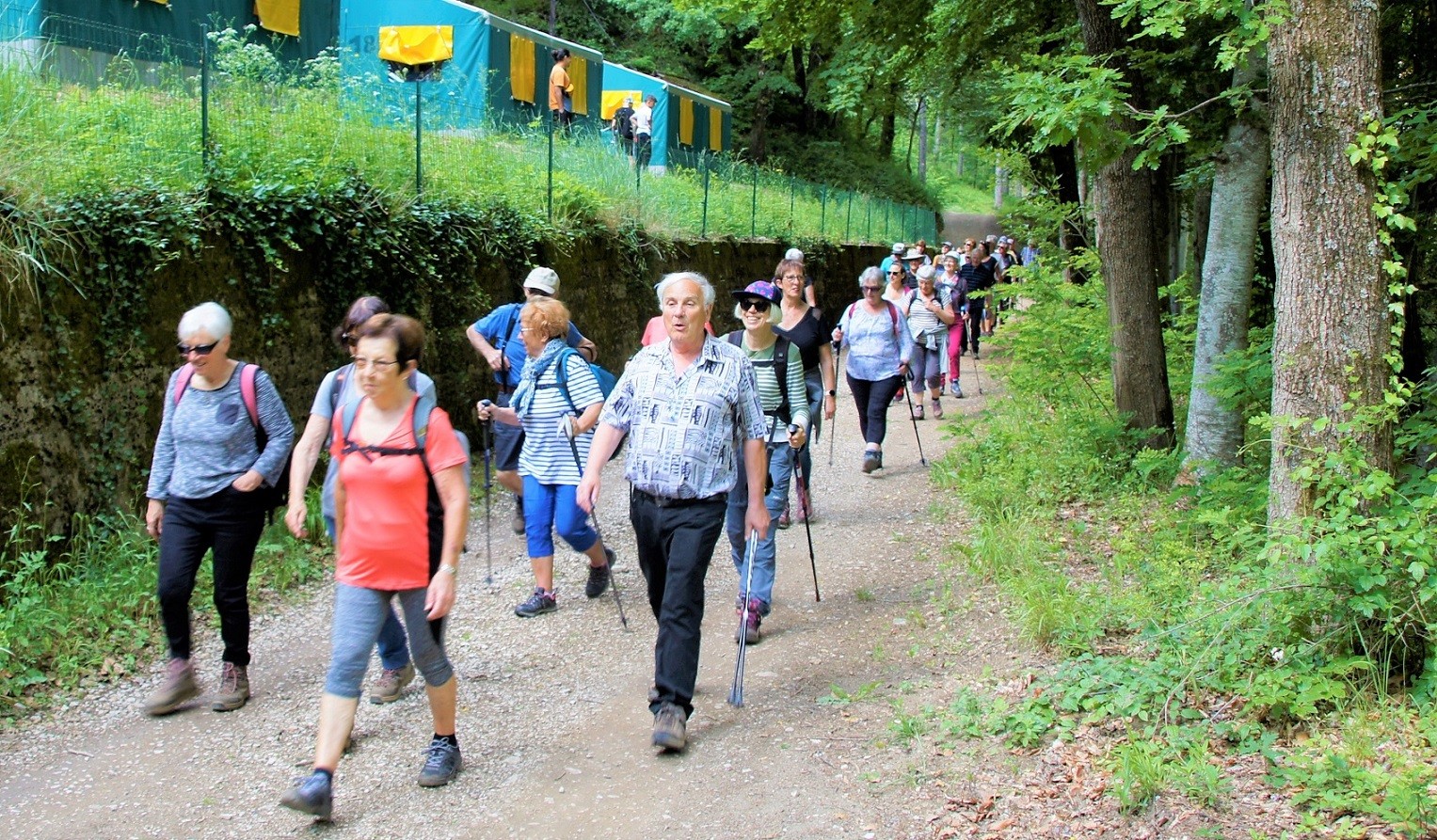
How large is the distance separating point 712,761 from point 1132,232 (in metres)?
6.56

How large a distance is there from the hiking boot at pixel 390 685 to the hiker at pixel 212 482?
2.17ft

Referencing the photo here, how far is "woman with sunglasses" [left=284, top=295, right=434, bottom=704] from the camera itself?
16.5ft

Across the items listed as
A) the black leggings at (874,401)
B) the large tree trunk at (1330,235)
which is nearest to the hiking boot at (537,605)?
the large tree trunk at (1330,235)

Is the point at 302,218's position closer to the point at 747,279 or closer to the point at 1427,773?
the point at 1427,773

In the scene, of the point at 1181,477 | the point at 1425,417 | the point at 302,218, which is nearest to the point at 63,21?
the point at 302,218

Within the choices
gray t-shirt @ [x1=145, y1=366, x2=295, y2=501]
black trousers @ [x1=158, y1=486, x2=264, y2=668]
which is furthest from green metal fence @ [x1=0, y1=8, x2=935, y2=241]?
black trousers @ [x1=158, y1=486, x2=264, y2=668]

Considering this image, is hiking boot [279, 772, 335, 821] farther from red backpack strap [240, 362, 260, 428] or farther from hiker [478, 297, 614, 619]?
hiker [478, 297, 614, 619]

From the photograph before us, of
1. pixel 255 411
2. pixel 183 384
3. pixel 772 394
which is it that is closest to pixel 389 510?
pixel 255 411

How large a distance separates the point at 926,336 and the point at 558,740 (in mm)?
10180

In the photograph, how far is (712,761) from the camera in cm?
516

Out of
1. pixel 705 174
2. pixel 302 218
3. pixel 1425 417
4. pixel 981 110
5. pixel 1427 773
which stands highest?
pixel 981 110

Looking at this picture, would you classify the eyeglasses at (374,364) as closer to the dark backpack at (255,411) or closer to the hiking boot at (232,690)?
the dark backpack at (255,411)

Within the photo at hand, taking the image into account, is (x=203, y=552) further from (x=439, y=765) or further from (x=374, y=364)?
(x=374, y=364)

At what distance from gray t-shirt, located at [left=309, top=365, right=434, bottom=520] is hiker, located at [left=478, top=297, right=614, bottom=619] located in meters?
1.71
